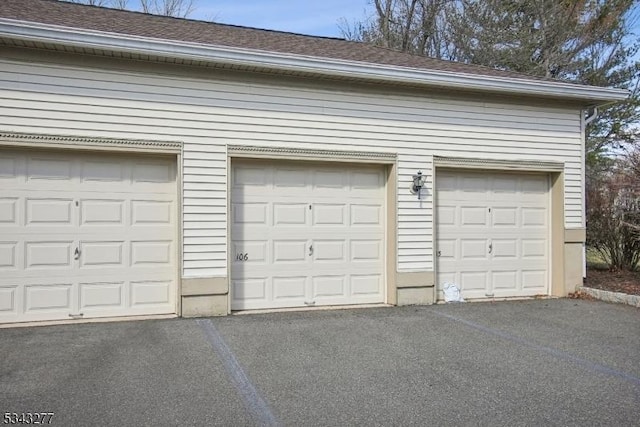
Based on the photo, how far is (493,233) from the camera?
30.0 feet

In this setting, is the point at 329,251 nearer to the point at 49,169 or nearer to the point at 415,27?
the point at 49,169

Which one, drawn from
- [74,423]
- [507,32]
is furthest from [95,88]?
[507,32]

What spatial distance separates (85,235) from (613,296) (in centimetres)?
797

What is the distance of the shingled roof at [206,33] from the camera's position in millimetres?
7656

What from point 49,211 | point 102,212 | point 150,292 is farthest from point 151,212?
point 49,211

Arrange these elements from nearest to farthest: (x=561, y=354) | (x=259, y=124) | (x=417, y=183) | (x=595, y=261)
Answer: (x=561, y=354), (x=259, y=124), (x=417, y=183), (x=595, y=261)

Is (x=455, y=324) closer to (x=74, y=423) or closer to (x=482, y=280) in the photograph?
(x=482, y=280)

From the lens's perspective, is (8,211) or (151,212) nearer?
(8,211)

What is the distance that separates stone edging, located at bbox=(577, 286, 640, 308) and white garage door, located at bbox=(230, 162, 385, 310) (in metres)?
3.61

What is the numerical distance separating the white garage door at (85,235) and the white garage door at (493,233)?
14.2 feet

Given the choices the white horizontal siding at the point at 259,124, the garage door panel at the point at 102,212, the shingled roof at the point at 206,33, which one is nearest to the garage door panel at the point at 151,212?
the garage door panel at the point at 102,212

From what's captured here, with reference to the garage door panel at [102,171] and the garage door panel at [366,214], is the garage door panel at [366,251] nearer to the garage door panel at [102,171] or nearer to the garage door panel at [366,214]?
the garage door panel at [366,214]

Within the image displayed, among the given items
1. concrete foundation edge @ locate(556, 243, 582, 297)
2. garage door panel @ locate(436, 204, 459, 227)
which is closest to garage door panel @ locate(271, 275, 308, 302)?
garage door panel @ locate(436, 204, 459, 227)

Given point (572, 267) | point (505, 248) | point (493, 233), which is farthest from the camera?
point (572, 267)
